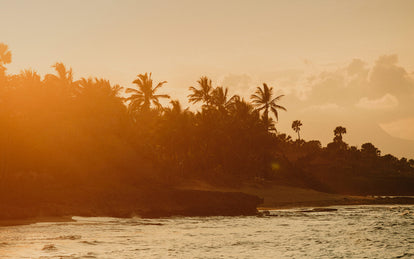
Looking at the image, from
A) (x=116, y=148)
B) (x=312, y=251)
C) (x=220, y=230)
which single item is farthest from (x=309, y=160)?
(x=312, y=251)

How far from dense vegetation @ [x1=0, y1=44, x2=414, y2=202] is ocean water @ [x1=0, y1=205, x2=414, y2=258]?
906 centimetres

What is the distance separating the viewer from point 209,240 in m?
16.9

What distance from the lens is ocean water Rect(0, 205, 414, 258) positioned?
13.6 meters

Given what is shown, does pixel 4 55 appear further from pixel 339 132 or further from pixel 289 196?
pixel 339 132

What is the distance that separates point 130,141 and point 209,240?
94.5 feet

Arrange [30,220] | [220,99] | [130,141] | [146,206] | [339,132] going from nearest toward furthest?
[30,220]
[146,206]
[130,141]
[220,99]
[339,132]

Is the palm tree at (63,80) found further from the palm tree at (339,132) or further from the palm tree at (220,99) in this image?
the palm tree at (339,132)

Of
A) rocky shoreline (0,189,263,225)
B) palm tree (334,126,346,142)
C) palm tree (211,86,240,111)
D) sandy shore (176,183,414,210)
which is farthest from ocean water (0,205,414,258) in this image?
palm tree (334,126,346,142)

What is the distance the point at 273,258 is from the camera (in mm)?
13164

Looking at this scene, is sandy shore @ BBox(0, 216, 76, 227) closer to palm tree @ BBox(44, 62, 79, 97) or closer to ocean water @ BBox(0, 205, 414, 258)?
ocean water @ BBox(0, 205, 414, 258)

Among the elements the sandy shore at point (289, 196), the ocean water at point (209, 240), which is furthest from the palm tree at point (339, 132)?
the ocean water at point (209, 240)

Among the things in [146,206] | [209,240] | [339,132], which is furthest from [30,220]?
[339,132]

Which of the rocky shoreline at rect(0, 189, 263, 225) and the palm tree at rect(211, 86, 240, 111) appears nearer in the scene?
the rocky shoreline at rect(0, 189, 263, 225)

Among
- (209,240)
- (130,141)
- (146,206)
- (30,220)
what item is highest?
(130,141)
